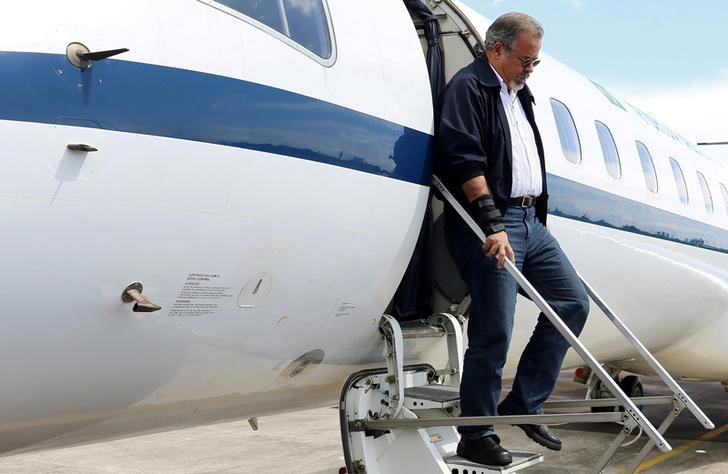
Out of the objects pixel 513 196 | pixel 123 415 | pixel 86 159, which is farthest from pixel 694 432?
pixel 86 159

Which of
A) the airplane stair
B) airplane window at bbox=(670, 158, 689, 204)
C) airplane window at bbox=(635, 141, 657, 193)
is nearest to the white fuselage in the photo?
the airplane stair

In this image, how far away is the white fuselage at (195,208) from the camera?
93.1 inches

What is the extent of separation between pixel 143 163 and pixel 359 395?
1629 millimetres

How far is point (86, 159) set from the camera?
95.1 inches

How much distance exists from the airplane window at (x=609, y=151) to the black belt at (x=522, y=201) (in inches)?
87.6

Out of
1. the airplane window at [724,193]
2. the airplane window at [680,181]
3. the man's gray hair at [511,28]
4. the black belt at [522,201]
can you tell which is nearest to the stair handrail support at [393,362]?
the black belt at [522,201]

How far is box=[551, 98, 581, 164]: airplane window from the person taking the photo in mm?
5295

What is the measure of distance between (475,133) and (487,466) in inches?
56.1

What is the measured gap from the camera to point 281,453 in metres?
8.83

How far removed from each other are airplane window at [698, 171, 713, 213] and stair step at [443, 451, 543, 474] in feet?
17.9

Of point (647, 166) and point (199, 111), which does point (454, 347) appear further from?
point (647, 166)

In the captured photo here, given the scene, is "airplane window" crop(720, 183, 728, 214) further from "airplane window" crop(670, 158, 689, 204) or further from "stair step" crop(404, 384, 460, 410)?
Answer: "stair step" crop(404, 384, 460, 410)

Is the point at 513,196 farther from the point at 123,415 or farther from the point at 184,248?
the point at 123,415

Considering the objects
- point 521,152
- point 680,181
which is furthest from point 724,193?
point 521,152
